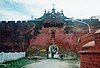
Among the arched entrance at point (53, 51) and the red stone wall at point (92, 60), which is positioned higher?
the red stone wall at point (92, 60)


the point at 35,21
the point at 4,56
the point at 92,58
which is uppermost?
the point at 35,21

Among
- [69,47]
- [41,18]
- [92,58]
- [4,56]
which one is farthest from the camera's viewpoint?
[41,18]

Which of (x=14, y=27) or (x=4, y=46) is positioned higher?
(x=14, y=27)

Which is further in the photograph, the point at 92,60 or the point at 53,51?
the point at 53,51

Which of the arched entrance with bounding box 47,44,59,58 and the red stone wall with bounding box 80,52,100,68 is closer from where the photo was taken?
the red stone wall with bounding box 80,52,100,68

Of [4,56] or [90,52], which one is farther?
[4,56]

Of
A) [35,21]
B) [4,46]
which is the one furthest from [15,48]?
[35,21]

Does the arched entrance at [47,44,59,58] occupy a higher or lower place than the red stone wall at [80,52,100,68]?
lower

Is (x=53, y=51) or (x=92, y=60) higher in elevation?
(x=92, y=60)

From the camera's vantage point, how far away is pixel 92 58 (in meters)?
4.74

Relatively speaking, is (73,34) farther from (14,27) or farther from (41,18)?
(14,27)

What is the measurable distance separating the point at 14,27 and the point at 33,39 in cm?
368

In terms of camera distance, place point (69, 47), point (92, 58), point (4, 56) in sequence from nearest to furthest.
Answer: point (92, 58)
point (4, 56)
point (69, 47)

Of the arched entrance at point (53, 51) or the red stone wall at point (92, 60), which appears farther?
the arched entrance at point (53, 51)
